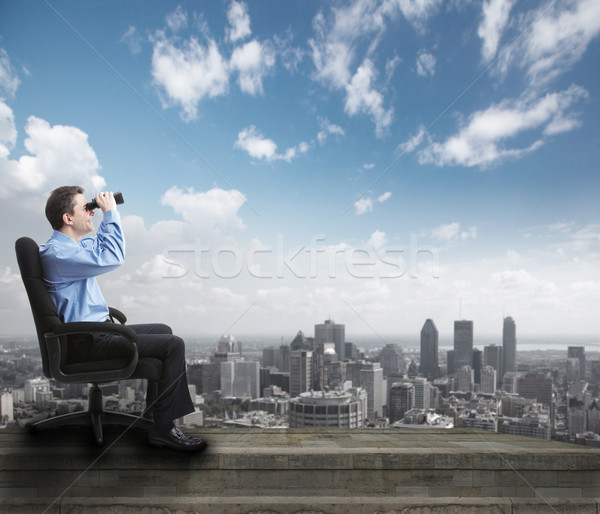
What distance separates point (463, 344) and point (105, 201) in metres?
4.29

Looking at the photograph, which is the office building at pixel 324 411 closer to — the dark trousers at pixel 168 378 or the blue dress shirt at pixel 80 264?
the dark trousers at pixel 168 378

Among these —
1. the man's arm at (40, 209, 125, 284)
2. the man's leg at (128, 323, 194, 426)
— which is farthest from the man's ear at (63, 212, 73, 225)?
the man's leg at (128, 323, 194, 426)

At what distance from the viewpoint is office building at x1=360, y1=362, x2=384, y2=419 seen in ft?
13.4

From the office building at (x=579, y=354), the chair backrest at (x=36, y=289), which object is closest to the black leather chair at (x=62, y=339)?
the chair backrest at (x=36, y=289)

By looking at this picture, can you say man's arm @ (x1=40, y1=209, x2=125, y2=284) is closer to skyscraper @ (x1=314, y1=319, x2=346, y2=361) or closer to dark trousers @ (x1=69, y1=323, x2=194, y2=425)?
dark trousers @ (x1=69, y1=323, x2=194, y2=425)

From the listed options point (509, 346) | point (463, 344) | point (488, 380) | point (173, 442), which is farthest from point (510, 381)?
point (173, 442)

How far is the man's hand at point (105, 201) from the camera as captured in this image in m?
2.17

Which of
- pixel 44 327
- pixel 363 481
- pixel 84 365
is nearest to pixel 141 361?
pixel 84 365

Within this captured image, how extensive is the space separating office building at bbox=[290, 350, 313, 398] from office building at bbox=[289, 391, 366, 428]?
70cm

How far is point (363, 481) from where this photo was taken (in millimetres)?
2211

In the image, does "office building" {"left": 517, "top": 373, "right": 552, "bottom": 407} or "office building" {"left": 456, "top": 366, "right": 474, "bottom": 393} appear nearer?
"office building" {"left": 517, "top": 373, "right": 552, "bottom": 407}

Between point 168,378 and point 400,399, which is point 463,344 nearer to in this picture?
point 400,399

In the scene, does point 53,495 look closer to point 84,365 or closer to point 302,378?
point 84,365

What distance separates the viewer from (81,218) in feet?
7.31
